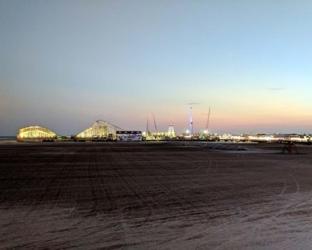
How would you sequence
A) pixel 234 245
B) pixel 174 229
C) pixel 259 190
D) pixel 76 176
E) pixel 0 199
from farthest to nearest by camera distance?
pixel 76 176 < pixel 259 190 < pixel 0 199 < pixel 174 229 < pixel 234 245

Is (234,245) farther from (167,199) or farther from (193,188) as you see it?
(193,188)

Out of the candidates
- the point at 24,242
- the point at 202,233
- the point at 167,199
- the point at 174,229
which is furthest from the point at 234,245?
the point at 167,199

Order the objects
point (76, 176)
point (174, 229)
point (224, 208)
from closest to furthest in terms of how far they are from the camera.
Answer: point (174, 229) < point (224, 208) < point (76, 176)

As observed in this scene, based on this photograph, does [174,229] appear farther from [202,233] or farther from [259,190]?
[259,190]

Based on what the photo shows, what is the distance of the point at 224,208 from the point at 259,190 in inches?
210

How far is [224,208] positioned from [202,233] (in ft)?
12.6

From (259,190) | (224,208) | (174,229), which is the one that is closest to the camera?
(174,229)

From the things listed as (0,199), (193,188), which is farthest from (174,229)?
(193,188)

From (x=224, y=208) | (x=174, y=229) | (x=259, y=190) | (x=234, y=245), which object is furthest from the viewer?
(x=259, y=190)

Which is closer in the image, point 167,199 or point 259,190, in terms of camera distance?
point 167,199

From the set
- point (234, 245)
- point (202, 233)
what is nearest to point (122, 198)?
point (202, 233)

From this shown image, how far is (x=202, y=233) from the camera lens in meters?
10.5

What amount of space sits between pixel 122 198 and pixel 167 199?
1.52 m

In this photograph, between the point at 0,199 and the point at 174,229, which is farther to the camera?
the point at 0,199
